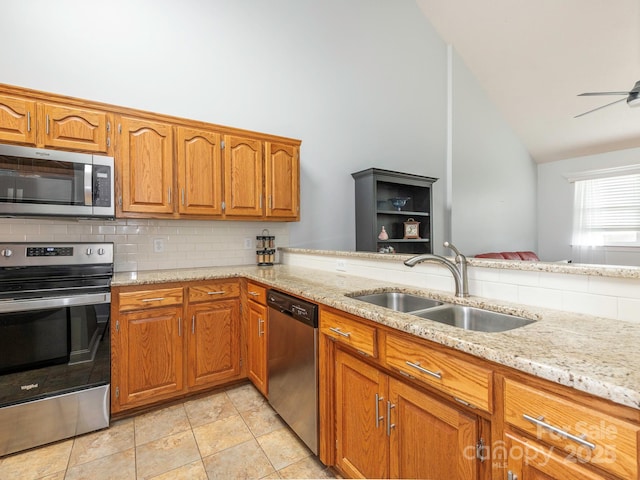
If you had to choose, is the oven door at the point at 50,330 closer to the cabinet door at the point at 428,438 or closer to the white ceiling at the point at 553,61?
the cabinet door at the point at 428,438

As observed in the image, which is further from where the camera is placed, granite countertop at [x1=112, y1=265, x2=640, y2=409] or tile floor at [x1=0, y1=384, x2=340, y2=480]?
tile floor at [x1=0, y1=384, x2=340, y2=480]

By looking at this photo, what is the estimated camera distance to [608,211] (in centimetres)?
386

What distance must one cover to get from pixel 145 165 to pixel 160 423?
69.5 inches

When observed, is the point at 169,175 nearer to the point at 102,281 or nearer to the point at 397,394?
the point at 102,281

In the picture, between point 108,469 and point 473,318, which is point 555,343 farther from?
point 108,469

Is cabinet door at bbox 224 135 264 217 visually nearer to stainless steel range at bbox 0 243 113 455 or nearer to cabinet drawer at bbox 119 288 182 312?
cabinet drawer at bbox 119 288 182 312

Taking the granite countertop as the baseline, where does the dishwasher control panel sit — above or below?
below

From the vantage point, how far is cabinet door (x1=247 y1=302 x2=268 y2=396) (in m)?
2.13

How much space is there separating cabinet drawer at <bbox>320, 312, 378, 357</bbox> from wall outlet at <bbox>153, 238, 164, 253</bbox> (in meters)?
1.83

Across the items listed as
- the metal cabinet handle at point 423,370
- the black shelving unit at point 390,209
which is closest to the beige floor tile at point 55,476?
the metal cabinet handle at point 423,370

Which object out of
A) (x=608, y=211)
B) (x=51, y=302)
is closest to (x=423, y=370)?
(x=51, y=302)

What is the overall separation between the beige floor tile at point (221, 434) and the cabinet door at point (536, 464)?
153 centimetres

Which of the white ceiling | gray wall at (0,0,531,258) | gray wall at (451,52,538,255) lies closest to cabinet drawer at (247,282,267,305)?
gray wall at (0,0,531,258)

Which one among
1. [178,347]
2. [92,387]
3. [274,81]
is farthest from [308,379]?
[274,81]
